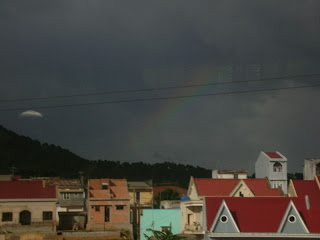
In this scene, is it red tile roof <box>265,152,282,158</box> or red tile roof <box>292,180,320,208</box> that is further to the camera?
red tile roof <box>265,152,282,158</box>

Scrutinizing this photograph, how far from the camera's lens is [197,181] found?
86.2 meters

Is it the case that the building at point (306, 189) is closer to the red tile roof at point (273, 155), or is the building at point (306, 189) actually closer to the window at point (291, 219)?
the window at point (291, 219)

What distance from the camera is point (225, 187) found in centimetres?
8575

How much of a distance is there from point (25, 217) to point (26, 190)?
4.00 meters

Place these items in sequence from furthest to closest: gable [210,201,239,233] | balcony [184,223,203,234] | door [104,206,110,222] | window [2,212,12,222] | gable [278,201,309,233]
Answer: door [104,206,110,222] → window [2,212,12,222] → balcony [184,223,203,234] → gable [278,201,309,233] → gable [210,201,239,233]

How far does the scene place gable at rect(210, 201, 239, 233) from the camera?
214ft

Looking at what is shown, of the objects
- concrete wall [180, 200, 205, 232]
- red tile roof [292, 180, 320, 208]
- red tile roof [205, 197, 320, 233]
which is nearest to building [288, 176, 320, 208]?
red tile roof [292, 180, 320, 208]

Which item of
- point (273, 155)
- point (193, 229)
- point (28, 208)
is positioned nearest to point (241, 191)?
point (193, 229)

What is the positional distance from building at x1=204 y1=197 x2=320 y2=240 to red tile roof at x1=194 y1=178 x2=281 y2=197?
50.9ft

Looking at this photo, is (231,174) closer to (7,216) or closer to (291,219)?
(291,219)

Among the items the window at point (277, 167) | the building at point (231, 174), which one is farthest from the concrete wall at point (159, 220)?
the window at point (277, 167)

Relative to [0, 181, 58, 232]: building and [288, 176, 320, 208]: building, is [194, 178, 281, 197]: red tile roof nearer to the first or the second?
[288, 176, 320, 208]: building

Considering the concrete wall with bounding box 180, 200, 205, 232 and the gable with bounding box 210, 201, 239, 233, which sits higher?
the concrete wall with bounding box 180, 200, 205, 232

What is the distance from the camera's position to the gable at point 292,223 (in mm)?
65438
